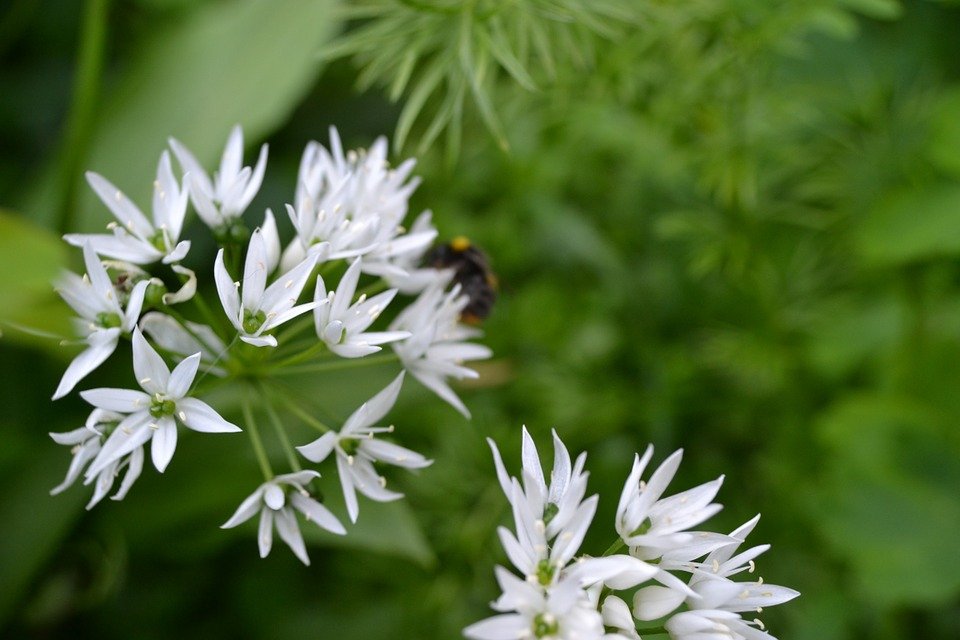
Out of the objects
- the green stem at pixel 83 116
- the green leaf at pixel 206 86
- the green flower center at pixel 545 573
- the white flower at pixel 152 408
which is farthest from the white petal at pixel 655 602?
the green stem at pixel 83 116

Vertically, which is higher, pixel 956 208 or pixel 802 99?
pixel 802 99

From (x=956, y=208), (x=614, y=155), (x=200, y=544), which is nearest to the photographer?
(x=956, y=208)

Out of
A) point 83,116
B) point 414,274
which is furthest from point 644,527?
point 83,116

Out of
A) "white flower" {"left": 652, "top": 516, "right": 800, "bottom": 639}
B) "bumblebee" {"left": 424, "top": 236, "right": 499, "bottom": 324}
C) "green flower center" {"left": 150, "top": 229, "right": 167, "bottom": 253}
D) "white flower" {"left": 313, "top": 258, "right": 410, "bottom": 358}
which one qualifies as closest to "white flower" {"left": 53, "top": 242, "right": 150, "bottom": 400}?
"green flower center" {"left": 150, "top": 229, "right": 167, "bottom": 253}

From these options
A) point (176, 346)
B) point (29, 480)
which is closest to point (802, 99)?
point (176, 346)

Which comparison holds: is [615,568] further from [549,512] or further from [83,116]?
[83,116]

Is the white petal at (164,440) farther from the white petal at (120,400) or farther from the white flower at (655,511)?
the white flower at (655,511)

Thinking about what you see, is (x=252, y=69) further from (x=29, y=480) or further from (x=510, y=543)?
(x=510, y=543)
